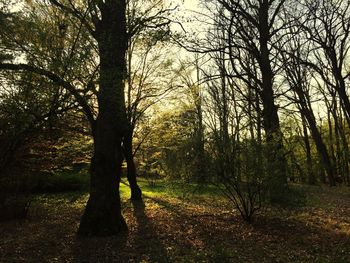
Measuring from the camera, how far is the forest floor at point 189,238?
705 cm

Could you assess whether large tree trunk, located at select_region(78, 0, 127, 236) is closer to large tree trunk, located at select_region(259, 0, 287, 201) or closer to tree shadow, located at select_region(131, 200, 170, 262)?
tree shadow, located at select_region(131, 200, 170, 262)

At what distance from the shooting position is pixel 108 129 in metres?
9.21

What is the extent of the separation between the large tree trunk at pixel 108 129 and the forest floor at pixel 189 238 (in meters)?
0.53

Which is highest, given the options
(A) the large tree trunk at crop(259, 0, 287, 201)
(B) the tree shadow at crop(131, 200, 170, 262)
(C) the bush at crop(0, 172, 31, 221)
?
(A) the large tree trunk at crop(259, 0, 287, 201)

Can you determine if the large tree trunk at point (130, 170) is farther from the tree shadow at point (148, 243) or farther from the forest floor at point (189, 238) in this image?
the tree shadow at point (148, 243)

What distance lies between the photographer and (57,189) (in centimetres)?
1891

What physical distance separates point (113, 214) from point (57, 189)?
10976 millimetres

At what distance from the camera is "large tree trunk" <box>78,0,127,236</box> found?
8.77 metres

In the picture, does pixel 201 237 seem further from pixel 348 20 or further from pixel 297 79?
pixel 297 79

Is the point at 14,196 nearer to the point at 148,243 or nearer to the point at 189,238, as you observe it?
the point at 148,243

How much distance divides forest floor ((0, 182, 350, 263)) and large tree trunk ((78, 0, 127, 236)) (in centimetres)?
53

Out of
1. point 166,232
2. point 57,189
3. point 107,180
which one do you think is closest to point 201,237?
point 166,232

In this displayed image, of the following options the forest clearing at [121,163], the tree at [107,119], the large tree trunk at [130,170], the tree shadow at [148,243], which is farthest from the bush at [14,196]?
the large tree trunk at [130,170]

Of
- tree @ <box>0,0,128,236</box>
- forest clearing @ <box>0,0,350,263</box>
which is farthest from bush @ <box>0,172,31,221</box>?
tree @ <box>0,0,128,236</box>
